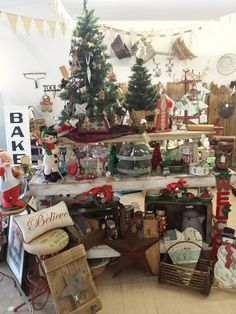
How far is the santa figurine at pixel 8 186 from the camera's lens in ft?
6.26

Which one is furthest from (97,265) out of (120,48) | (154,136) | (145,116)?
(120,48)

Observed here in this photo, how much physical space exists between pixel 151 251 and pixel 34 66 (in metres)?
3.60

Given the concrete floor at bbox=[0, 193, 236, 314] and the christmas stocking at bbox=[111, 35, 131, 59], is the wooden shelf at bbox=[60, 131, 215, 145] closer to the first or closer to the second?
the concrete floor at bbox=[0, 193, 236, 314]

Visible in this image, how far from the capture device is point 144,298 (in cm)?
192

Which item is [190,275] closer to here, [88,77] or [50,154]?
[50,154]

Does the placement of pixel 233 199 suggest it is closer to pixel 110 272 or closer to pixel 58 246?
pixel 110 272

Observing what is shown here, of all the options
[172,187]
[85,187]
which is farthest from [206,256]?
[85,187]

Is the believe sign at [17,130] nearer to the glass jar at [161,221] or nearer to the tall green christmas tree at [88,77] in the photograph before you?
the tall green christmas tree at [88,77]

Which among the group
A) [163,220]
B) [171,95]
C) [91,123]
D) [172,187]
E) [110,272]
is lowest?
[110,272]

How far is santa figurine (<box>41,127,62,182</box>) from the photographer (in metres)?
2.02

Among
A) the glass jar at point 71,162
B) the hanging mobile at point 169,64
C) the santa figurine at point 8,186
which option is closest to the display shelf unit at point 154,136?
the glass jar at point 71,162

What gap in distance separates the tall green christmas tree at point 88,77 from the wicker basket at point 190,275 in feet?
4.04

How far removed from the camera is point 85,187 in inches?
81.4

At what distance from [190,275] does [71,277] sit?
0.83 m
